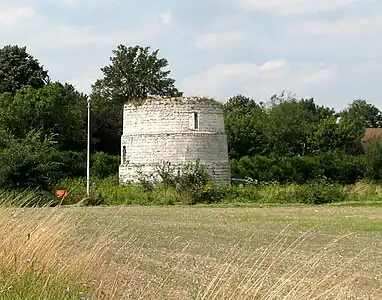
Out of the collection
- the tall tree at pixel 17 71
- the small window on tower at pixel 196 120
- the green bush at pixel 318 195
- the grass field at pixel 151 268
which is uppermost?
the tall tree at pixel 17 71

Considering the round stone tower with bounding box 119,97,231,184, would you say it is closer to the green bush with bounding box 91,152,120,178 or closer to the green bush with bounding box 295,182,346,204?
the green bush with bounding box 91,152,120,178

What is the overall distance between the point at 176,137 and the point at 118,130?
57.6 feet

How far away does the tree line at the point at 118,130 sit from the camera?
3859 cm

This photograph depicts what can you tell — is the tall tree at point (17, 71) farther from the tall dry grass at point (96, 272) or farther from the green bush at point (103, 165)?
the tall dry grass at point (96, 272)

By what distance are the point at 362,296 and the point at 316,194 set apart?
3072 centimetres

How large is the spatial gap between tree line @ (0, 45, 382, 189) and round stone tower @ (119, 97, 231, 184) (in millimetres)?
4426

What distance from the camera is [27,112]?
5634 cm

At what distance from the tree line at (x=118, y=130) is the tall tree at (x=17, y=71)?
83mm

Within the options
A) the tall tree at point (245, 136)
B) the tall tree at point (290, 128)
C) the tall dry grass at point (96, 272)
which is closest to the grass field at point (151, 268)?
the tall dry grass at point (96, 272)

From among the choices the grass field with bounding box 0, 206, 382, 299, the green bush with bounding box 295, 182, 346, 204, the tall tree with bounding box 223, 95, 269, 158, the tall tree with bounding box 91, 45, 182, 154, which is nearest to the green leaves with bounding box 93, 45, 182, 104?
the tall tree with bounding box 91, 45, 182, 154

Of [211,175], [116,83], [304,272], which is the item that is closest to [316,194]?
[211,175]

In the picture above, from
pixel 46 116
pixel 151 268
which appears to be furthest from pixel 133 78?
pixel 151 268

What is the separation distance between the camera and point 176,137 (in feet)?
161

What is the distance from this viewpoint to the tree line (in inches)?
1519
